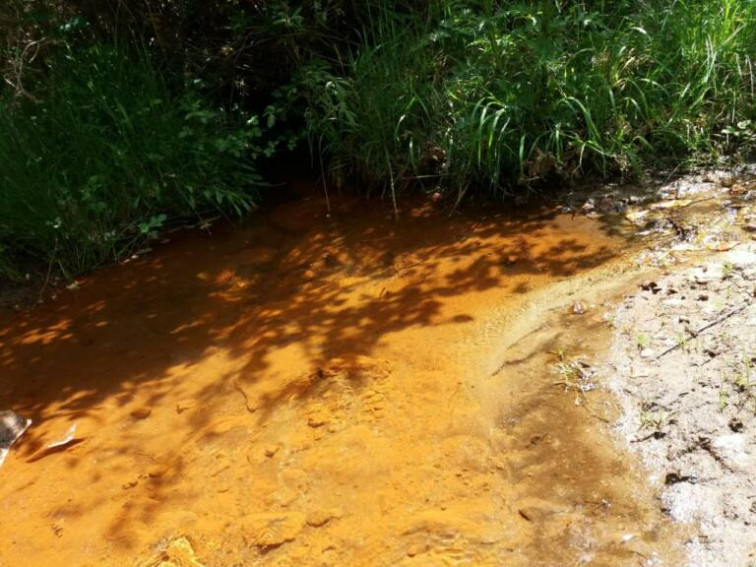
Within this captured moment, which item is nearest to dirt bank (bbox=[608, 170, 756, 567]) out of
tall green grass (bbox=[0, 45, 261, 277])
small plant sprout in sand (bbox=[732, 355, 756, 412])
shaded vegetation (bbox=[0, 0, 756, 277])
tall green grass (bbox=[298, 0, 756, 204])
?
small plant sprout in sand (bbox=[732, 355, 756, 412])

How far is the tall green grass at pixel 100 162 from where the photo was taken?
448 cm

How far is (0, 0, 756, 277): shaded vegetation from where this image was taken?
4203 mm

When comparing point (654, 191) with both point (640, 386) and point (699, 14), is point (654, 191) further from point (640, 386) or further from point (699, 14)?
point (640, 386)

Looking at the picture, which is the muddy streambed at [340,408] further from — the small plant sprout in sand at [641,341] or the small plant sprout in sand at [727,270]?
the small plant sprout in sand at [727,270]

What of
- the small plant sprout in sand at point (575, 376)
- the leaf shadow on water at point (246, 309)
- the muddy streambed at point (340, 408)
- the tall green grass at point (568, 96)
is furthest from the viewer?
the tall green grass at point (568, 96)

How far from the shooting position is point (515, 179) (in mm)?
4344

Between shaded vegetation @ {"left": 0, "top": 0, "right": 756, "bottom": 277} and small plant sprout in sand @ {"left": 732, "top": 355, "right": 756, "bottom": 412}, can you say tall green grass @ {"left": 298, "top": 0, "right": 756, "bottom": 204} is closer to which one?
shaded vegetation @ {"left": 0, "top": 0, "right": 756, "bottom": 277}

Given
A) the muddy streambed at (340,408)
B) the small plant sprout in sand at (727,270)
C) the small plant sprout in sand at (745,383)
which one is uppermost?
the small plant sprout in sand at (727,270)

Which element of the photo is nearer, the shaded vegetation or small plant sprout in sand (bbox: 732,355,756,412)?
small plant sprout in sand (bbox: 732,355,756,412)

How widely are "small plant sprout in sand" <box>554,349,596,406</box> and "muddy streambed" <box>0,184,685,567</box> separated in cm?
4

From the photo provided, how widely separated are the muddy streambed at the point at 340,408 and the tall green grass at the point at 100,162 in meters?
0.39

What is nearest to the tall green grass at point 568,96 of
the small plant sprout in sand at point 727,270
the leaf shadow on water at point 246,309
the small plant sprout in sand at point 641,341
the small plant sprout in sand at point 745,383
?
the leaf shadow on water at point 246,309

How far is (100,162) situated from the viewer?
4559mm

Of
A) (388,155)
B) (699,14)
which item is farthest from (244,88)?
(699,14)
